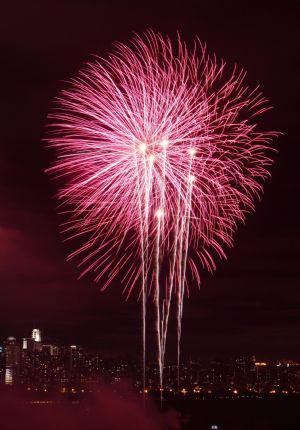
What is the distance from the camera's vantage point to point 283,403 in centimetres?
11156

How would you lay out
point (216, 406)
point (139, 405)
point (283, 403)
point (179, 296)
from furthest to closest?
point (283, 403) → point (216, 406) → point (139, 405) → point (179, 296)

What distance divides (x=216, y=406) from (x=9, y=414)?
229ft

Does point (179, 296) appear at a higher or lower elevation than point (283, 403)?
higher

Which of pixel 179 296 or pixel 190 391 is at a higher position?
pixel 179 296

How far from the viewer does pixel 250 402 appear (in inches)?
4422

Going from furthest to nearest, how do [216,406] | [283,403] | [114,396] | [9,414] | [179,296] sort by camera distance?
1. [283,403]
2. [216,406]
3. [114,396]
4. [9,414]
5. [179,296]

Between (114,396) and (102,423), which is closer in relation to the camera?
(102,423)

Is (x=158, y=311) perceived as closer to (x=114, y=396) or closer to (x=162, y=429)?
(x=162, y=429)

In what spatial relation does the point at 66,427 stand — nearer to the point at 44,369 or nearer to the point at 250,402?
the point at 44,369

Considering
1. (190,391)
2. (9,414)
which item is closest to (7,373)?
(190,391)

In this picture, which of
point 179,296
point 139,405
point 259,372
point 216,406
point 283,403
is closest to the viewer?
point 179,296

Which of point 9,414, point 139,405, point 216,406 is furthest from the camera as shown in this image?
point 216,406

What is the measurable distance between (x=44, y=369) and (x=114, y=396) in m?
61.2

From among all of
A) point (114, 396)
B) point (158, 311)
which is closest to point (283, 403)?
point (114, 396)
